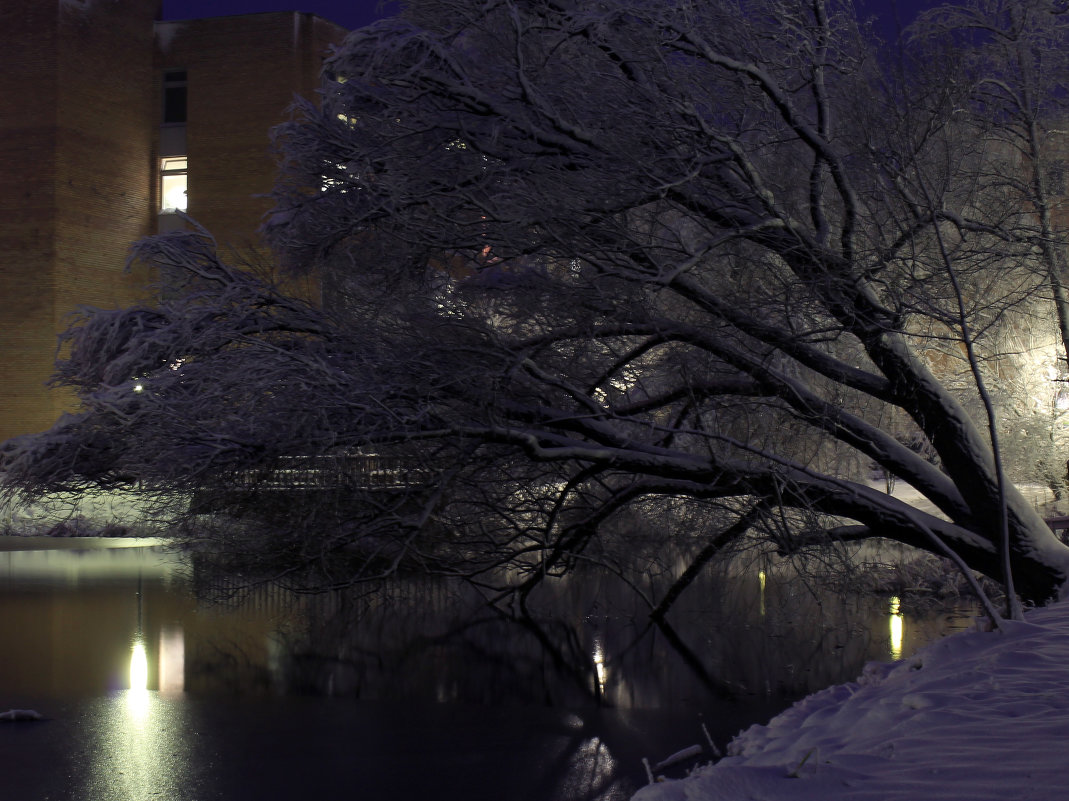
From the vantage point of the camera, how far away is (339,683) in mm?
9781

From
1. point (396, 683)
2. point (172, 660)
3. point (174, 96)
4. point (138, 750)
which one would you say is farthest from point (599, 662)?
point (174, 96)

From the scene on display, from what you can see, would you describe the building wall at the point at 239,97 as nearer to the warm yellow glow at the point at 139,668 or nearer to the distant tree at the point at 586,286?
the distant tree at the point at 586,286

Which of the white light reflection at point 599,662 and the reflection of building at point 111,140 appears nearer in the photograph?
the white light reflection at point 599,662

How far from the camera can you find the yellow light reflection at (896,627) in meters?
10.6

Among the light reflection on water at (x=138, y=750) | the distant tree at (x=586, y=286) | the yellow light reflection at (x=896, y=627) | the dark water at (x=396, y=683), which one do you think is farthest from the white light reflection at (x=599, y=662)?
the light reflection on water at (x=138, y=750)

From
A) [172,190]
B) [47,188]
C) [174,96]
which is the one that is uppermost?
[174,96]

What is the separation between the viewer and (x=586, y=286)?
33.6 feet

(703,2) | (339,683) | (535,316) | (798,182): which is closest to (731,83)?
(703,2)

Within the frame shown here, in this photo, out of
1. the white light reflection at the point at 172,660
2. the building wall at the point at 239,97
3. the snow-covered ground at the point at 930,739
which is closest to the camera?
the snow-covered ground at the point at 930,739

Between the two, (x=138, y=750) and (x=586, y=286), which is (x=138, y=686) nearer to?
(x=138, y=750)

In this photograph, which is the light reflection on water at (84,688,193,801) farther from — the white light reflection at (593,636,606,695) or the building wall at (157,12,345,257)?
the building wall at (157,12,345,257)

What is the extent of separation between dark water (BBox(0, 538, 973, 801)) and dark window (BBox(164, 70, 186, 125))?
19094 millimetres

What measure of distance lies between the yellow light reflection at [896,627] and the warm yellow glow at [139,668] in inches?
256

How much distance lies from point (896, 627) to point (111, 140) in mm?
25167
